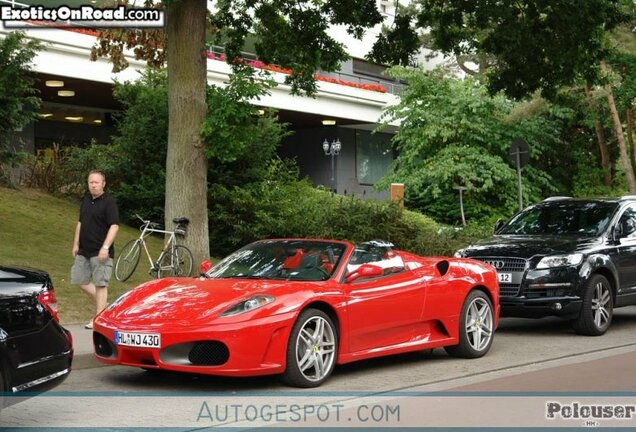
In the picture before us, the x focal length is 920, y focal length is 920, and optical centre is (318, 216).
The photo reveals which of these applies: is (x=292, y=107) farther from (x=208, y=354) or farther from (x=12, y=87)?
(x=208, y=354)

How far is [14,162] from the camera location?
17328 mm

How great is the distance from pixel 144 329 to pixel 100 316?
751 millimetres

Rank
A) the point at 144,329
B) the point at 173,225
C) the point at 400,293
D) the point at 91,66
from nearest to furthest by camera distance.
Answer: the point at 144,329, the point at 400,293, the point at 173,225, the point at 91,66

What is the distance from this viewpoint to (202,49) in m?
13.4

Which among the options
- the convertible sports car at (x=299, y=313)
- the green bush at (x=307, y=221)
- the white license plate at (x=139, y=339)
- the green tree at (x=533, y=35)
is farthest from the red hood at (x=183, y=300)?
the green bush at (x=307, y=221)

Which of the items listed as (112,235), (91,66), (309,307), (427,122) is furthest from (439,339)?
(427,122)

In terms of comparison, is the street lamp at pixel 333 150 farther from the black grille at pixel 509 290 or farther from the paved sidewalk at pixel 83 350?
the paved sidewalk at pixel 83 350

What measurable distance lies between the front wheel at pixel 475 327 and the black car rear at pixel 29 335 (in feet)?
15.0

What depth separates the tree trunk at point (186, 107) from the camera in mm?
13336

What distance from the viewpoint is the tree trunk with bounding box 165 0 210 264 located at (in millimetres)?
13336

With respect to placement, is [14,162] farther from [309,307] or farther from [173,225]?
[309,307]

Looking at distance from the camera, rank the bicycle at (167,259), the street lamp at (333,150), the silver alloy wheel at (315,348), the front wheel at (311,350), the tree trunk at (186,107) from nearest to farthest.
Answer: the front wheel at (311,350), the silver alloy wheel at (315,348), the tree trunk at (186,107), the bicycle at (167,259), the street lamp at (333,150)

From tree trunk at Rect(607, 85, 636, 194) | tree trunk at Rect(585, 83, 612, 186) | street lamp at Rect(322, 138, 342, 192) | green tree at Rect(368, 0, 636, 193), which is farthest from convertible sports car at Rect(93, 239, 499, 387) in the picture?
street lamp at Rect(322, 138, 342, 192)

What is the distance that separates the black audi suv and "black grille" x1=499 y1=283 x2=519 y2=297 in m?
0.01
